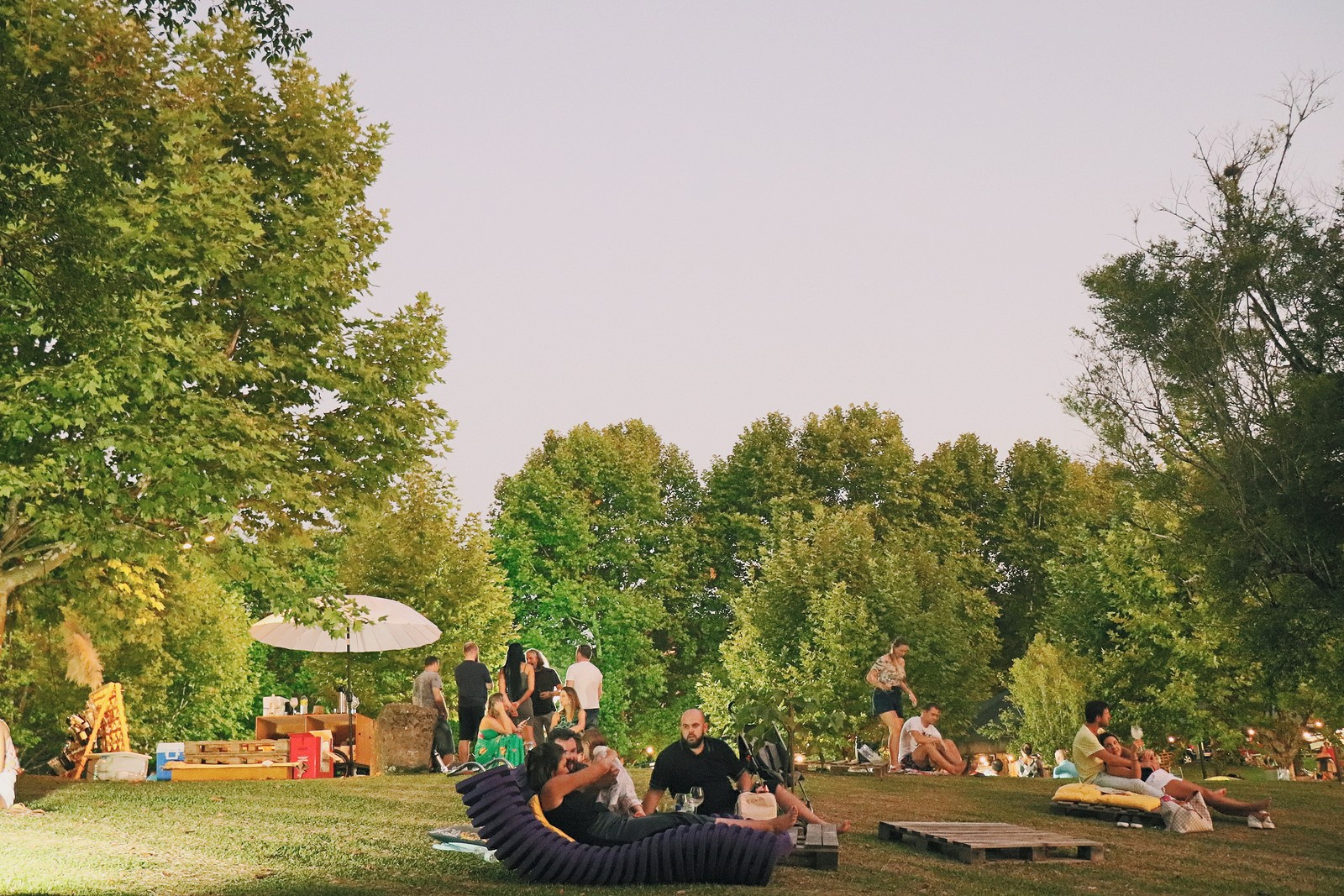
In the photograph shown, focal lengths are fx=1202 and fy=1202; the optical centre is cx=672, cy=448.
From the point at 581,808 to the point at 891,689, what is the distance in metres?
12.2

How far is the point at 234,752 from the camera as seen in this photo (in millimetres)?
20188

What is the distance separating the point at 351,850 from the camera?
33.1ft

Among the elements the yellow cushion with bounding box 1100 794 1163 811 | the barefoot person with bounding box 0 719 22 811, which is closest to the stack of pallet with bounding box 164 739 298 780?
the barefoot person with bounding box 0 719 22 811

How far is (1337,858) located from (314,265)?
586 inches

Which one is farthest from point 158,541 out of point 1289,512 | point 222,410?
point 1289,512

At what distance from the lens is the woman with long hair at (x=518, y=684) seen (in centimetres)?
1820

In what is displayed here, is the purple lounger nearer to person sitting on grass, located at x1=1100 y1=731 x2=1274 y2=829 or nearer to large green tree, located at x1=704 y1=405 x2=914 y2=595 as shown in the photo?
person sitting on grass, located at x1=1100 y1=731 x2=1274 y2=829

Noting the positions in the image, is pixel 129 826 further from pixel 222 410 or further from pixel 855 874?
pixel 855 874

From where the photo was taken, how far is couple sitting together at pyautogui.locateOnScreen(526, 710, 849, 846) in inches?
343

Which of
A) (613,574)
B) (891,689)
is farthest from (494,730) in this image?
(613,574)

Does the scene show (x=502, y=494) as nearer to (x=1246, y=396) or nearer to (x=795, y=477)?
(x=795, y=477)

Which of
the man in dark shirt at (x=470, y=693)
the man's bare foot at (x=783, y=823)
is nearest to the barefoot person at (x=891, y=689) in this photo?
the man in dark shirt at (x=470, y=693)

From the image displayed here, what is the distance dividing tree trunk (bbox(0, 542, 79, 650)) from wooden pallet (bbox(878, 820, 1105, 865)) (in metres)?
11.5

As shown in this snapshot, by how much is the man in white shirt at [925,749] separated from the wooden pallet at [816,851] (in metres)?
10.6
